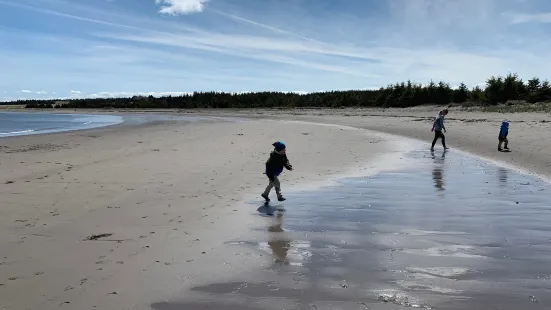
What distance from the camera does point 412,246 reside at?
227 inches

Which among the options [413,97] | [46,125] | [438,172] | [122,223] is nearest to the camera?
[122,223]

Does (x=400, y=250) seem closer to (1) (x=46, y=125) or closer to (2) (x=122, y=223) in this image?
(2) (x=122, y=223)

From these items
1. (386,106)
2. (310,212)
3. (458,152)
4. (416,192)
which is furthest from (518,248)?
(386,106)

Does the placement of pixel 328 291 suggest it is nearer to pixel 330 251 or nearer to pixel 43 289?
pixel 330 251

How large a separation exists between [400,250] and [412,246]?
253 mm

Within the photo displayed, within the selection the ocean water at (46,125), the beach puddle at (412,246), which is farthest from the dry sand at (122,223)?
the ocean water at (46,125)

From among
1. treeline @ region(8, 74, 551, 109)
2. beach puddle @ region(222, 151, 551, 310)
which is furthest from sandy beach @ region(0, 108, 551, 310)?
treeline @ region(8, 74, 551, 109)

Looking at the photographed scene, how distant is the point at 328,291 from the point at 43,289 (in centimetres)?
290

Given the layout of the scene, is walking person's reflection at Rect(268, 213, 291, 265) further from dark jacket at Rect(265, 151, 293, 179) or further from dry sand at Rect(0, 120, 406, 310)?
dark jacket at Rect(265, 151, 293, 179)

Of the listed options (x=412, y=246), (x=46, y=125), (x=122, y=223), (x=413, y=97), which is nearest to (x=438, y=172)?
(x=412, y=246)

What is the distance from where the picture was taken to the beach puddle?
14.0 feet

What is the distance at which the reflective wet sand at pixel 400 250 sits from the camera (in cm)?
421

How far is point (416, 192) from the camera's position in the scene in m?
9.62

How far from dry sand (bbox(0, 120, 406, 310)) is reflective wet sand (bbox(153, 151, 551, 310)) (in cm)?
53
